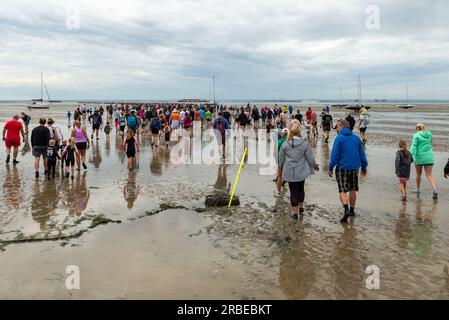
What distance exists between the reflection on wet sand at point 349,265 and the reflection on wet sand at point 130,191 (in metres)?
4.53

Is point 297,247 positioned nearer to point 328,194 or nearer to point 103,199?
point 328,194

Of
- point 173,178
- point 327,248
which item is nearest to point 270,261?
point 327,248

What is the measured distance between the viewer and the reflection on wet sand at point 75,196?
7524 mm

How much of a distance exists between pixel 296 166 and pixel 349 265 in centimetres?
244

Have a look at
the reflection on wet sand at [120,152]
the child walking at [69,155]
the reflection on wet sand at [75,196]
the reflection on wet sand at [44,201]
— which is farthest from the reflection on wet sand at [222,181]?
the child walking at [69,155]

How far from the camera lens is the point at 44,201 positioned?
8117 mm

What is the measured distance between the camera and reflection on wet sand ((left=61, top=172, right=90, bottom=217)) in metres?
7.52

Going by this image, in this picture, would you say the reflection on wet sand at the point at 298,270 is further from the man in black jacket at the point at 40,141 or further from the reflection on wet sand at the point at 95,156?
the reflection on wet sand at the point at 95,156

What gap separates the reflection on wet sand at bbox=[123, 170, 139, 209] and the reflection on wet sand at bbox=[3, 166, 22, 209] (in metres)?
2.33

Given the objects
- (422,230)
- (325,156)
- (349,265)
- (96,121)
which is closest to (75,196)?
(349,265)

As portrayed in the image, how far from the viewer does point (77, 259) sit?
203 inches
